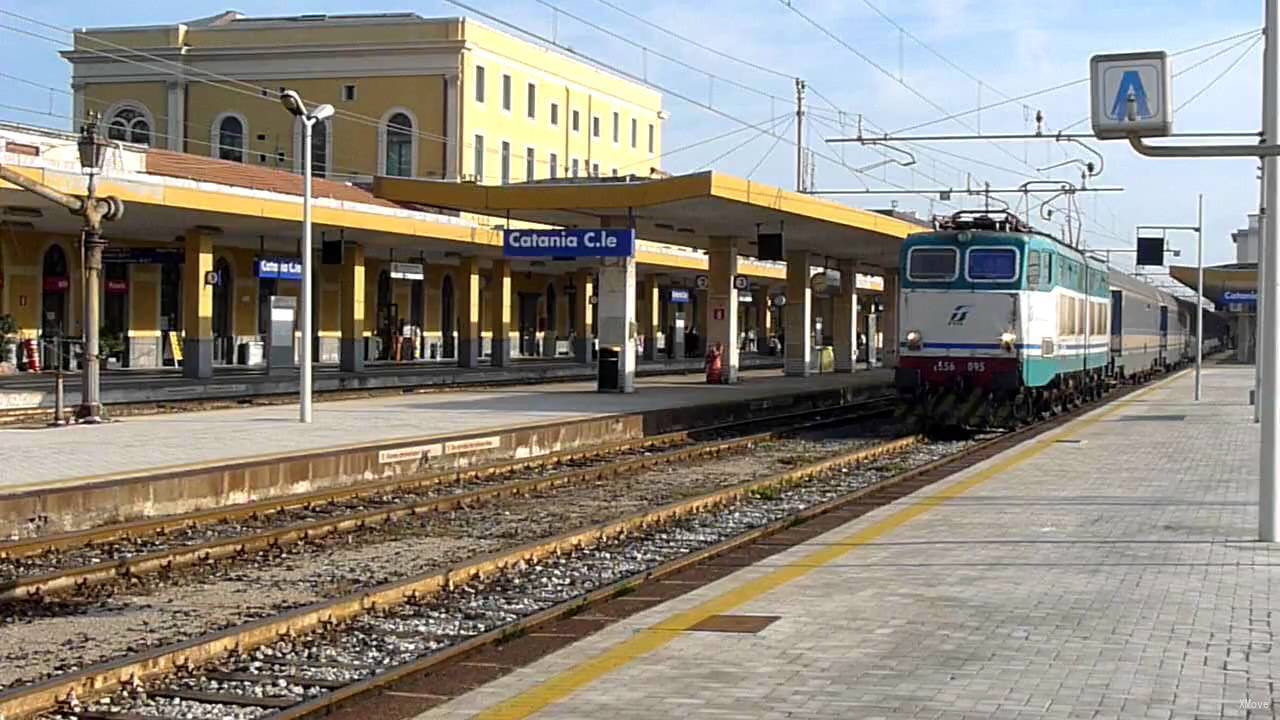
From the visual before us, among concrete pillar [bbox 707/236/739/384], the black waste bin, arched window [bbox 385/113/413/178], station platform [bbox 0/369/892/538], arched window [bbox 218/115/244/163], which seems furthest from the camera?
arched window [bbox 218/115/244/163]

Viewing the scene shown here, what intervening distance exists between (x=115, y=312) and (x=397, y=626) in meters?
38.9

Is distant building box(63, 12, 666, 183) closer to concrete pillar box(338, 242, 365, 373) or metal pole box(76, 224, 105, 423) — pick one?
concrete pillar box(338, 242, 365, 373)

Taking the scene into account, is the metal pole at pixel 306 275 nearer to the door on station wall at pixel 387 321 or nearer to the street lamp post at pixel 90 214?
the street lamp post at pixel 90 214

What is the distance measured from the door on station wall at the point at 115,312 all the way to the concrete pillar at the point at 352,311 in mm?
6286

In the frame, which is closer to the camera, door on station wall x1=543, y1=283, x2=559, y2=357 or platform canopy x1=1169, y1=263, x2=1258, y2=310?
door on station wall x1=543, y1=283, x2=559, y2=357

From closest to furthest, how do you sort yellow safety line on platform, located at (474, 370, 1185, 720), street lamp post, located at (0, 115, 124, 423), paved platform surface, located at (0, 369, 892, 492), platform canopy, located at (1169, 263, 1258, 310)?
yellow safety line on platform, located at (474, 370, 1185, 720), paved platform surface, located at (0, 369, 892, 492), street lamp post, located at (0, 115, 124, 423), platform canopy, located at (1169, 263, 1258, 310)

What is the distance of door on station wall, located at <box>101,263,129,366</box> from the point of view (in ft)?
146

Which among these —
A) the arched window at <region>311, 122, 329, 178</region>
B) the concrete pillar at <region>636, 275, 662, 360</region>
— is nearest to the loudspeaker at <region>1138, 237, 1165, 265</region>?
the concrete pillar at <region>636, 275, 662, 360</region>

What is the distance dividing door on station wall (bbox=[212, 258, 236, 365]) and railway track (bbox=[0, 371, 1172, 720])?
115 feet

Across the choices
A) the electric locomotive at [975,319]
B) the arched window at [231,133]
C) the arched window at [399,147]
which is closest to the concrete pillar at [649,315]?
the arched window at [399,147]

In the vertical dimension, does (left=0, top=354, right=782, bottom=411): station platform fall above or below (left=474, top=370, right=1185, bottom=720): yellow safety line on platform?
above

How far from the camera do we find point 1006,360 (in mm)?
24672

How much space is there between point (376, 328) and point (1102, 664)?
5093 centimetres

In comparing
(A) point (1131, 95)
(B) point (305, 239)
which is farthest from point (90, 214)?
(A) point (1131, 95)
